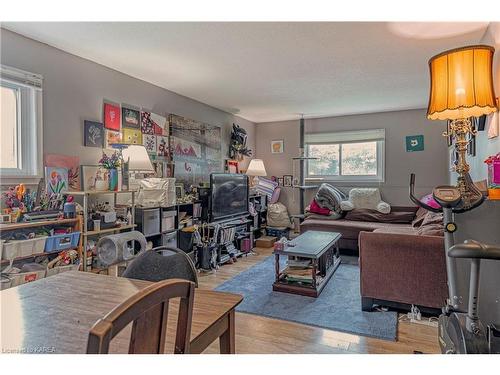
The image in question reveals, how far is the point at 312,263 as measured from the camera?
10.2ft

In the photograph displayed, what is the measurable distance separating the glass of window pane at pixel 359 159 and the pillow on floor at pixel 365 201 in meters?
0.43

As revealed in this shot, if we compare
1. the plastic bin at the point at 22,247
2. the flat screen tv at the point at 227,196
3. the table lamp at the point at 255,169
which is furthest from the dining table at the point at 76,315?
the table lamp at the point at 255,169

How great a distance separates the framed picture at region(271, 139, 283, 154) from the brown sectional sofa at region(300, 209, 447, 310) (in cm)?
365

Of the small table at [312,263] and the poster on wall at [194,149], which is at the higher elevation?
the poster on wall at [194,149]

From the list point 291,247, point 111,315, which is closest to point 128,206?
point 291,247

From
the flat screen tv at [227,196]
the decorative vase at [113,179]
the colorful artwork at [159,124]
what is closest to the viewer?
the decorative vase at [113,179]

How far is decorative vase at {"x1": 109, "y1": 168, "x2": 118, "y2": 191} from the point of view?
286 centimetres

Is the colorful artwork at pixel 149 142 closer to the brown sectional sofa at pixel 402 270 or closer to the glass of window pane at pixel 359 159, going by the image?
the brown sectional sofa at pixel 402 270

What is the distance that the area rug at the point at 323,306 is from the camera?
246cm

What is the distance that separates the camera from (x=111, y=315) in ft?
2.04

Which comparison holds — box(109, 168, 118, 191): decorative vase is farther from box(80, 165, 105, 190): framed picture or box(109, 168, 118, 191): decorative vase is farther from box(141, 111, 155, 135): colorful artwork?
box(141, 111, 155, 135): colorful artwork
